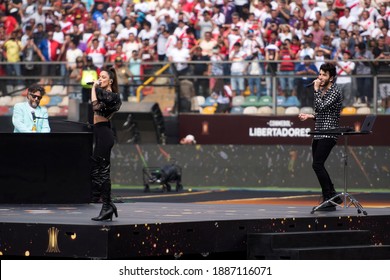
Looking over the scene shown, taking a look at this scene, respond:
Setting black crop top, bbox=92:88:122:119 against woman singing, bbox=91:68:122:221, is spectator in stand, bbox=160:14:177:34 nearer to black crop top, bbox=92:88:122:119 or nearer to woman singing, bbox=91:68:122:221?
woman singing, bbox=91:68:122:221

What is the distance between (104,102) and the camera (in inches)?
517

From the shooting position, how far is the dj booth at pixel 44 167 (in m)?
15.9

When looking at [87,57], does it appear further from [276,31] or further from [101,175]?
[101,175]

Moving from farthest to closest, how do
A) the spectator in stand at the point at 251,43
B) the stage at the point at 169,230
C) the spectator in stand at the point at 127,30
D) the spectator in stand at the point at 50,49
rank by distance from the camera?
1. the spectator in stand at the point at 50,49
2. the spectator in stand at the point at 127,30
3. the spectator in stand at the point at 251,43
4. the stage at the point at 169,230

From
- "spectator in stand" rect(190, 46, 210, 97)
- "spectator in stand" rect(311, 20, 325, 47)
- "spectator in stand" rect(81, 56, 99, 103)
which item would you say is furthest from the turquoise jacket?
"spectator in stand" rect(311, 20, 325, 47)

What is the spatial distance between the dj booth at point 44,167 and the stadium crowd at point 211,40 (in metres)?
10.9

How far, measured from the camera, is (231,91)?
1062 inches

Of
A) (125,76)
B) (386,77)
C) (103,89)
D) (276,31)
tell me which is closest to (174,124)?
(125,76)

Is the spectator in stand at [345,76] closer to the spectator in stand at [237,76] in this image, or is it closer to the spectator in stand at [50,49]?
the spectator in stand at [237,76]

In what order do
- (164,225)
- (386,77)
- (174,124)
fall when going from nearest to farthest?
(164,225)
(386,77)
(174,124)

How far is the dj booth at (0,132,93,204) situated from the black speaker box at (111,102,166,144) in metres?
10.9

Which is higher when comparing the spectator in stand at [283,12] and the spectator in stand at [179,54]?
the spectator in stand at [283,12]

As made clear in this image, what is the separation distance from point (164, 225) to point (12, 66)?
16.1 metres

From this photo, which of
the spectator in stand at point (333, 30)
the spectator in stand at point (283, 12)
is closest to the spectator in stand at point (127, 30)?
the spectator in stand at point (283, 12)
